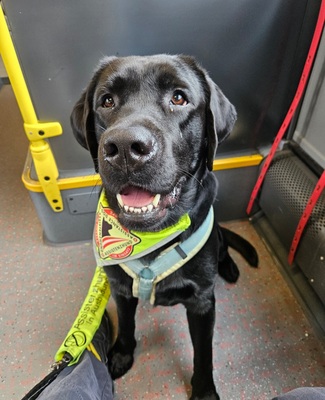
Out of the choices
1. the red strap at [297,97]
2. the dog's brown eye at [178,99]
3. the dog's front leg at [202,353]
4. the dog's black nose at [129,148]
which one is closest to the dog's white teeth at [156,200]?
the dog's black nose at [129,148]

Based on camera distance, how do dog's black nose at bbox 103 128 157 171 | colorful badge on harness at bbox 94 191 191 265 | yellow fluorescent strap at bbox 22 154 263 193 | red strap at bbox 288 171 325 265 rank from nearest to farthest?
dog's black nose at bbox 103 128 157 171, colorful badge on harness at bbox 94 191 191 265, red strap at bbox 288 171 325 265, yellow fluorescent strap at bbox 22 154 263 193

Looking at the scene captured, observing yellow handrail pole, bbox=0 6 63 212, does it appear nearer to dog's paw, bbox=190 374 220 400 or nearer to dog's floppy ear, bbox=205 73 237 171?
dog's floppy ear, bbox=205 73 237 171

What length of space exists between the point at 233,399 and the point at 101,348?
1.46ft

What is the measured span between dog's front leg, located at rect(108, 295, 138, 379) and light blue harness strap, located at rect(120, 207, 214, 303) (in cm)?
18

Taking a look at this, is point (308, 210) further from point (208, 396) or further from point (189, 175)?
point (208, 396)

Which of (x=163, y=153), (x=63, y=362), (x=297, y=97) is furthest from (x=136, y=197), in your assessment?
(x=297, y=97)

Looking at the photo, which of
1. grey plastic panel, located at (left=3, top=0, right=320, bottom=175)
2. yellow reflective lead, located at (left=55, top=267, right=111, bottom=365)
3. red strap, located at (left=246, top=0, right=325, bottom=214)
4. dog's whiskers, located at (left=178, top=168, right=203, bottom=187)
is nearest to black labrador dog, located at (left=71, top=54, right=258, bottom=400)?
dog's whiskers, located at (left=178, top=168, right=203, bottom=187)

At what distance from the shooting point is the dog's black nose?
0.61 m

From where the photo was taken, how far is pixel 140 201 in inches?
29.6

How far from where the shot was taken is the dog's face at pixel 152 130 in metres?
0.65

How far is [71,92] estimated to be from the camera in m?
1.18

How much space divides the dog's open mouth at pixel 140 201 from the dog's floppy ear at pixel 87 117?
0.25 meters

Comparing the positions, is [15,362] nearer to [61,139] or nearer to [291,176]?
[61,139]

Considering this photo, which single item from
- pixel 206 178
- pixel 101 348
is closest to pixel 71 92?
pixel 206 178
